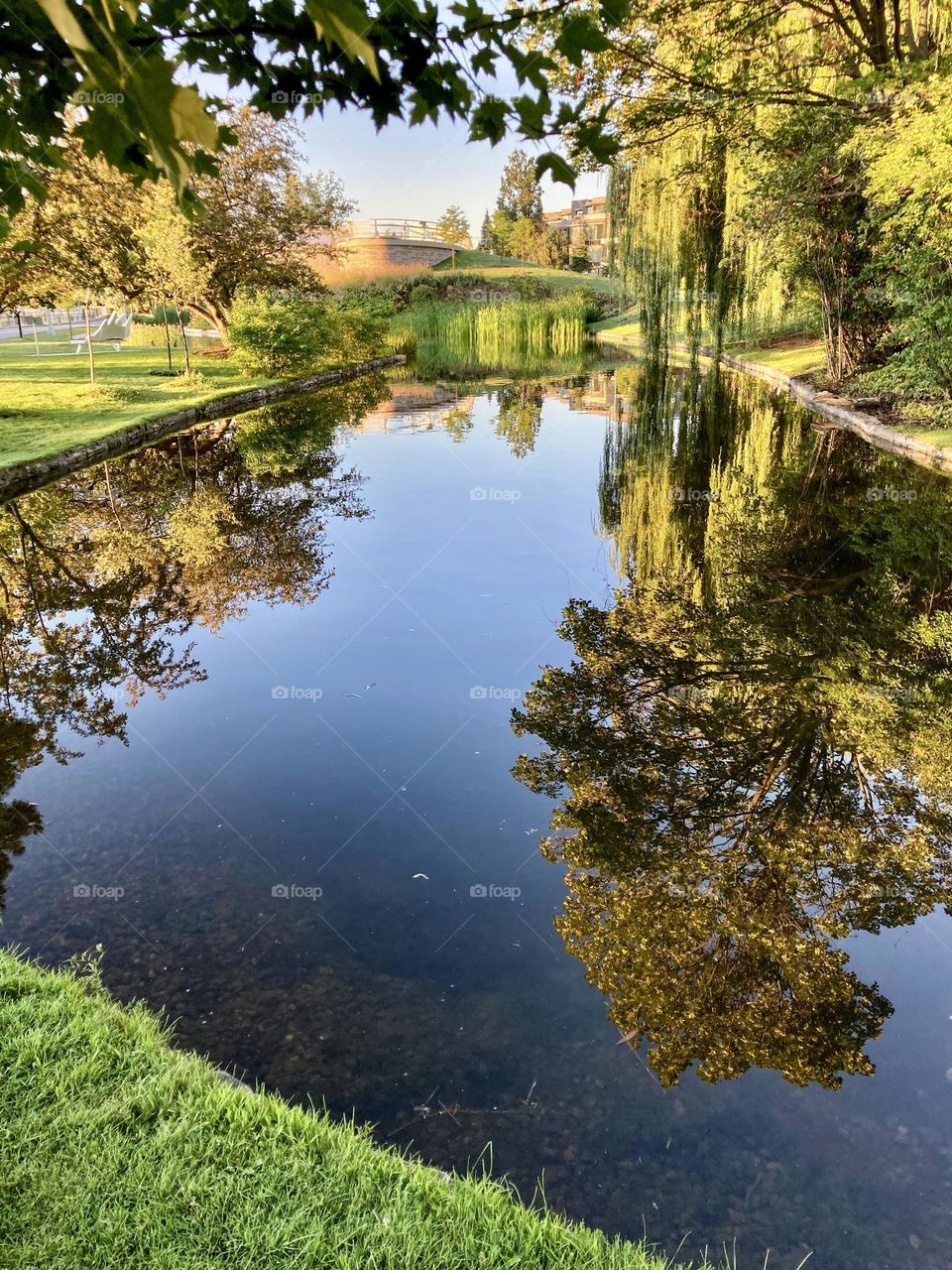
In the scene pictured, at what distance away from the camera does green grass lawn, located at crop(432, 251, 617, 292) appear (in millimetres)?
62734

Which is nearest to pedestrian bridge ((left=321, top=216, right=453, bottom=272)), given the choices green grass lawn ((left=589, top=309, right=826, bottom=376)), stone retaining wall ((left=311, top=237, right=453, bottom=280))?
stone retaining wall ((left=311, top=237, right=453, bottom=280))

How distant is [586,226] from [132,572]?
104349 millimetres

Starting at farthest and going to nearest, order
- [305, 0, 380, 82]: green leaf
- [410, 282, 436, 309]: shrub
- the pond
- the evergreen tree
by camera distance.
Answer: the evergreen tree < [410, 282, 436, 309]: shrub < the pond < [305, 0, 380, 82]: green leaf


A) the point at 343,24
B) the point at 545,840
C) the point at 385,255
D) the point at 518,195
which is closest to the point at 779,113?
the point at 545,840

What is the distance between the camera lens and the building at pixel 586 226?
88.1m

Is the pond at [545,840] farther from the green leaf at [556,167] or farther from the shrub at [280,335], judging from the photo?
the shrub at [280,335]

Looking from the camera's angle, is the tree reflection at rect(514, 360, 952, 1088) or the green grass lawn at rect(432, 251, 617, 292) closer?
the tree reflection at rect(514, 360, 952, 1088)

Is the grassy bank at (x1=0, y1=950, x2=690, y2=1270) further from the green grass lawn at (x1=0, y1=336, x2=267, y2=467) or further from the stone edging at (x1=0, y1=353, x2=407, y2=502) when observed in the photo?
the green grass lawn at (x1=0, y1=336, x2=267, y2=467)

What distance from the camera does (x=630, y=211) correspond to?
2406cm

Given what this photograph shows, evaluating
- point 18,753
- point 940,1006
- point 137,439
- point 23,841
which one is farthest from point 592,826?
point 137,439

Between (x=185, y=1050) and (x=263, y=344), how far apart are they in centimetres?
2494

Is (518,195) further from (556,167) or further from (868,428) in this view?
(556,167)

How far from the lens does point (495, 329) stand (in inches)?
1743

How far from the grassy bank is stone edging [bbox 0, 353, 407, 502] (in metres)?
10.2
